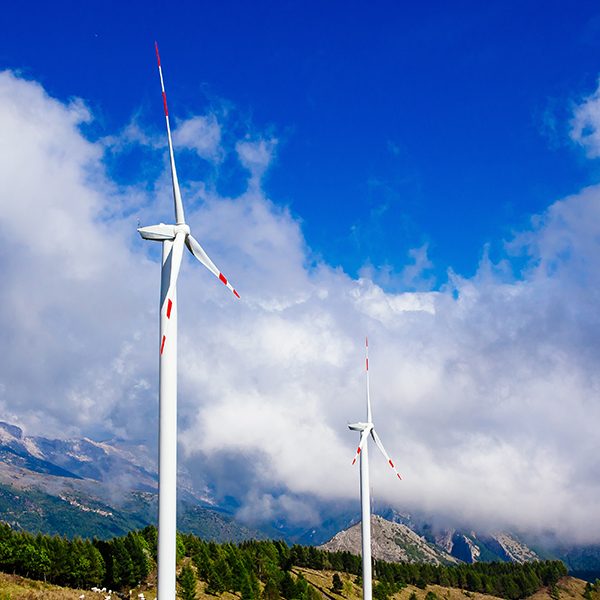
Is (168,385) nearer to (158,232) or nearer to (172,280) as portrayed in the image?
(172,280)

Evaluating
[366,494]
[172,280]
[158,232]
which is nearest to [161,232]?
[158,232]

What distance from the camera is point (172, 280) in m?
67.7

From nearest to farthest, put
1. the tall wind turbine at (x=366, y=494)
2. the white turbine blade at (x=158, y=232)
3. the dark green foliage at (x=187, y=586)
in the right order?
the white turbine blade at (x=158, y=232) < the tall wind turbine at (x=366, y=494) < the dark green foliage at (x=187, y=586)

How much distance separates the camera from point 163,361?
65562 millimetres

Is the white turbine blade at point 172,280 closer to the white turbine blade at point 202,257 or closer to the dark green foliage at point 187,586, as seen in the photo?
the white turbine blade at point 202,257

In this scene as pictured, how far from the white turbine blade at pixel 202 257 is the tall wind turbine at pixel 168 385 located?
4.6 inches

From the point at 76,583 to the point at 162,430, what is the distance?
124 m

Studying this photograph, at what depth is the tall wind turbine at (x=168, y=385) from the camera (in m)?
61.4

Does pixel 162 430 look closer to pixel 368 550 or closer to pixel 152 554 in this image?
pixel 368 550

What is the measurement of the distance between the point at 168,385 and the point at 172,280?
409 inches

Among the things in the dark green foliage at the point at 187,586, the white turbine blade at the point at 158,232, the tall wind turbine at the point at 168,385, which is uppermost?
the white turbine blade at the point at 158,232

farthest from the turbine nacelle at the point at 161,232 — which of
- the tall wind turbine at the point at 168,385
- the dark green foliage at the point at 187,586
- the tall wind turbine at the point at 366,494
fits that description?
the dark green foliage at the point at 187,586

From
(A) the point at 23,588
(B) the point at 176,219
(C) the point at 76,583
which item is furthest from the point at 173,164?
(C) the point at 76,583

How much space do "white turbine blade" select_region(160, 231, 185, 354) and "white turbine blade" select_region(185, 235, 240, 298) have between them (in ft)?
6.14
